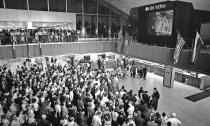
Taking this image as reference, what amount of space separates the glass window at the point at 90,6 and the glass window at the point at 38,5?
17.0ft

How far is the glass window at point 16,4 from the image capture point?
1936cm

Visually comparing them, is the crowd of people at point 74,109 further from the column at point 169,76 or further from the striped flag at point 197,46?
the column at point 169,76

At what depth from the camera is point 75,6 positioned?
23266 mm

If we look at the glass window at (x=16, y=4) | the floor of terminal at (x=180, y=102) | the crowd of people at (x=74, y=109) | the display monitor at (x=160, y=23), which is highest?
the glass window at (x=16, y=4)

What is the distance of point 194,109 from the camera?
11.5 metres

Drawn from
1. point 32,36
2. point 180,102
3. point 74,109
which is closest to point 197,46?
point 180,102

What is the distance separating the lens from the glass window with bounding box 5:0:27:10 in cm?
1936

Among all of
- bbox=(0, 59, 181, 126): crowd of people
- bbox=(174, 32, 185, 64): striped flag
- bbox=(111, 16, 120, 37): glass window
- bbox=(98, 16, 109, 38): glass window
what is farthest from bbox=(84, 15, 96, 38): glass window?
bbox=(174, 32, 185, 64): striped flag

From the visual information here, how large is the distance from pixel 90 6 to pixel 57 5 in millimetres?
4417

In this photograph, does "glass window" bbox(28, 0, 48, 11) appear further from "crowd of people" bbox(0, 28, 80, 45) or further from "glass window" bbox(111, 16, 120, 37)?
"glass window" bbox(111, 16, 120, 37)

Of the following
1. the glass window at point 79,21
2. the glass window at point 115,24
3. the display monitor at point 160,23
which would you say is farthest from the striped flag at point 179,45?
the glass window at point 79,21

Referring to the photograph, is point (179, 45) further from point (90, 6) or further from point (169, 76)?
point (90, 6)

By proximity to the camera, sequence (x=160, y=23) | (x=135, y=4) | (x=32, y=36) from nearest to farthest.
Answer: (x=160, y=23) < (x=32, y=36) < (x=135, y=4)

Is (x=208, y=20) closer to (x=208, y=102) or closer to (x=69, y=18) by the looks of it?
(x=208, y=102)
